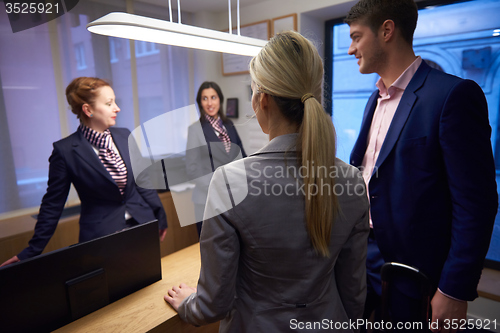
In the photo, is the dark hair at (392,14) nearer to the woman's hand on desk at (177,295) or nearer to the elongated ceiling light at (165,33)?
the elongated ceiling light at (165,33)

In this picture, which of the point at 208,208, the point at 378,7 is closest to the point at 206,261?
the point at 208,208

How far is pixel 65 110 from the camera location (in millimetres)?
2672

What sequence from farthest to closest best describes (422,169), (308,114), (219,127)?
(219,127), (422,169), (308,114)

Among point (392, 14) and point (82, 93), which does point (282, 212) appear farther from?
point (82, 93)

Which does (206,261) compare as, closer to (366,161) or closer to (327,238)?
(327,238)

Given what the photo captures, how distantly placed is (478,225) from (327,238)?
2.15ft

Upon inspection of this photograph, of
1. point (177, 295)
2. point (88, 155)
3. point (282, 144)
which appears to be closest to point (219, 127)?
point (88, 155)

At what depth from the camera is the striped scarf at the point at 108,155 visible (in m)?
1.90

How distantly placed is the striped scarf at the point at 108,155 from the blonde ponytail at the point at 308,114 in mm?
1356

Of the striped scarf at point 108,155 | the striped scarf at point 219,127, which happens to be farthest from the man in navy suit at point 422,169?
the striped scarf at point 219,127

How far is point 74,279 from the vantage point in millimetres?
1069

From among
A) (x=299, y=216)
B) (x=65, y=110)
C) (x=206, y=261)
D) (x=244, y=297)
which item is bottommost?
(x=244, y=297)

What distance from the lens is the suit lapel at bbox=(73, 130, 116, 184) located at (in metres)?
1.82

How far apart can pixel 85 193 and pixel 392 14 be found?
71.1 inches
